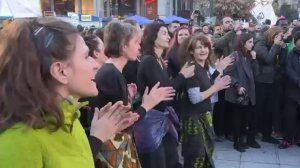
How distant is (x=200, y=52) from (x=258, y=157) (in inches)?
87.7

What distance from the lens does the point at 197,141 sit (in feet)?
14.3

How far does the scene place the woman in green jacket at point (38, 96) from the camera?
135 centimetres

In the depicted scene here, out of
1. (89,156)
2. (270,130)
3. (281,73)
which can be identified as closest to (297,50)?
(281,73)

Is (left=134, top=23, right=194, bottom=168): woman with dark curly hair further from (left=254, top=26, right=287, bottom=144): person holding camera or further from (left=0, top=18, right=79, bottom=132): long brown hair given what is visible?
(left=254, top=26, right=287, bottom=144): person holding camera

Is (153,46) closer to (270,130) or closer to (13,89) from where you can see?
(13,89)

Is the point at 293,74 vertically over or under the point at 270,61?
under

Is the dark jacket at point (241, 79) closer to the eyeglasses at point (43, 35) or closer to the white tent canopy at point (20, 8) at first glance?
the white tent canopy at point (20, 8)

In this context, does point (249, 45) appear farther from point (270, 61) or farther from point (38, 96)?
point (38, 96)

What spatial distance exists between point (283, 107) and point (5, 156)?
6156 mm

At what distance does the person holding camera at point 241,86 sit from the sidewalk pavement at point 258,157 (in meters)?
0.20

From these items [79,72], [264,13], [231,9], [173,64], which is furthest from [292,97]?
[231,9]

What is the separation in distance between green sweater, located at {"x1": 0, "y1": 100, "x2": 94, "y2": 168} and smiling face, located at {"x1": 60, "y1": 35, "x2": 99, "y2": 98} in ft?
0.29

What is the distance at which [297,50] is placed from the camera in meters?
6.42

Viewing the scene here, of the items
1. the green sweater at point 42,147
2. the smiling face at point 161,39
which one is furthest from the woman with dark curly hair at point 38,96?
the smiling face at point 161,39
